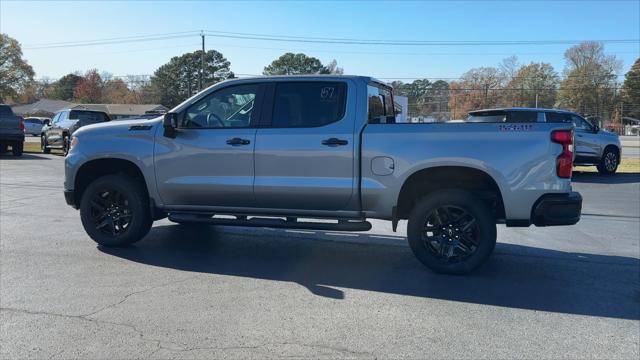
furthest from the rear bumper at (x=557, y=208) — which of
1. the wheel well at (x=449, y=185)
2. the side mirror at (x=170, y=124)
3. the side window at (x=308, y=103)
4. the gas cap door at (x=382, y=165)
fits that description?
the side mirror at (x=170, y=124)

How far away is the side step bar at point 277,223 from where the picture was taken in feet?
19.7

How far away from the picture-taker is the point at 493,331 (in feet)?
14.3

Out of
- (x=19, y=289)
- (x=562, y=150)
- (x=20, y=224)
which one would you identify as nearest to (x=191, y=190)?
(x=19, y=289)

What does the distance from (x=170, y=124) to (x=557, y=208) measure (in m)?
4.38

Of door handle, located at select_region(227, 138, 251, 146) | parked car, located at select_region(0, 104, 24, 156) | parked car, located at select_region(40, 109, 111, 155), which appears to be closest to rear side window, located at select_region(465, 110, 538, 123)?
door handle, located at select_region(227, 138, 251, 146)

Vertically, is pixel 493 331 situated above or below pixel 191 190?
below

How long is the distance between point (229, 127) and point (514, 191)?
327 centimetres

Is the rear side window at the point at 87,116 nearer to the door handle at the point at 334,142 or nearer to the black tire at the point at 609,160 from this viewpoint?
the black tire at the point at 609,160

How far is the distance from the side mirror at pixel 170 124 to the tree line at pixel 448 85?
180 feet

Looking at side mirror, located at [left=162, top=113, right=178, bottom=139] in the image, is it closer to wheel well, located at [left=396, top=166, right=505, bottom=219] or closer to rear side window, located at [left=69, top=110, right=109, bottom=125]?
wheel well, located at [left=396, top=166, right=505, bottom=219]

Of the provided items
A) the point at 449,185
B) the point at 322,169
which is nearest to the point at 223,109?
the point at 322,169

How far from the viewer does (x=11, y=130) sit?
21250mm

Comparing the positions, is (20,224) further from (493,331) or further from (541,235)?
(541,235)

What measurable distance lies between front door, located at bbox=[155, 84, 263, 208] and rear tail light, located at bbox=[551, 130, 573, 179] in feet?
10.7
